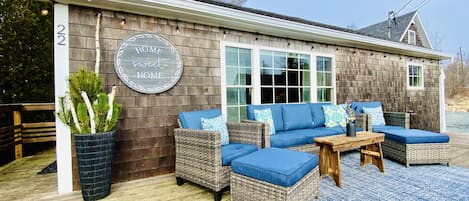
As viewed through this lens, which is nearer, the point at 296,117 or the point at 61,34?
the point at 61,34

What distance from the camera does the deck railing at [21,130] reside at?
4.25 metres

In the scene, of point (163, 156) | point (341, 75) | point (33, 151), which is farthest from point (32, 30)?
point (341, 75)

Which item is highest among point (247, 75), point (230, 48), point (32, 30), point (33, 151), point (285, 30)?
point (32, 30)

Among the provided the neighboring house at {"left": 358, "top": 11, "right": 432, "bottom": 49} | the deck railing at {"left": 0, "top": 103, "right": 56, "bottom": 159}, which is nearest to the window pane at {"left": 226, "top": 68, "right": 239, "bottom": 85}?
the deck railing at {"left": 0, "top": 103, "right": 56, "bottom": 159}

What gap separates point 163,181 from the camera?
10.3ft

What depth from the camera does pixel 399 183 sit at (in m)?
2.88

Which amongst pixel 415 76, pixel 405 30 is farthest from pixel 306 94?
pixel 405 30

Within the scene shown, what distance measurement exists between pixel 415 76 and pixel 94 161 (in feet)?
28.2

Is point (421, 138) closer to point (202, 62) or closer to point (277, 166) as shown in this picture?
point (277, 166)

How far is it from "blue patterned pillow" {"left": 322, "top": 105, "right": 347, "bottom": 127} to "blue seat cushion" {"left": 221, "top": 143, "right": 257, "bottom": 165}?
206 cm

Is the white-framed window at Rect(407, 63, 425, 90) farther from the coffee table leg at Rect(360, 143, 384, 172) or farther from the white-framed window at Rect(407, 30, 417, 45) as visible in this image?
the coffee table leg at Rect(360, 143, 384, 172)

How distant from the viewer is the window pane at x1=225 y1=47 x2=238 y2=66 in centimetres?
395

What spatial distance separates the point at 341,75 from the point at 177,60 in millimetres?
3805

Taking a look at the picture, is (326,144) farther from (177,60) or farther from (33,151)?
(33,151)
